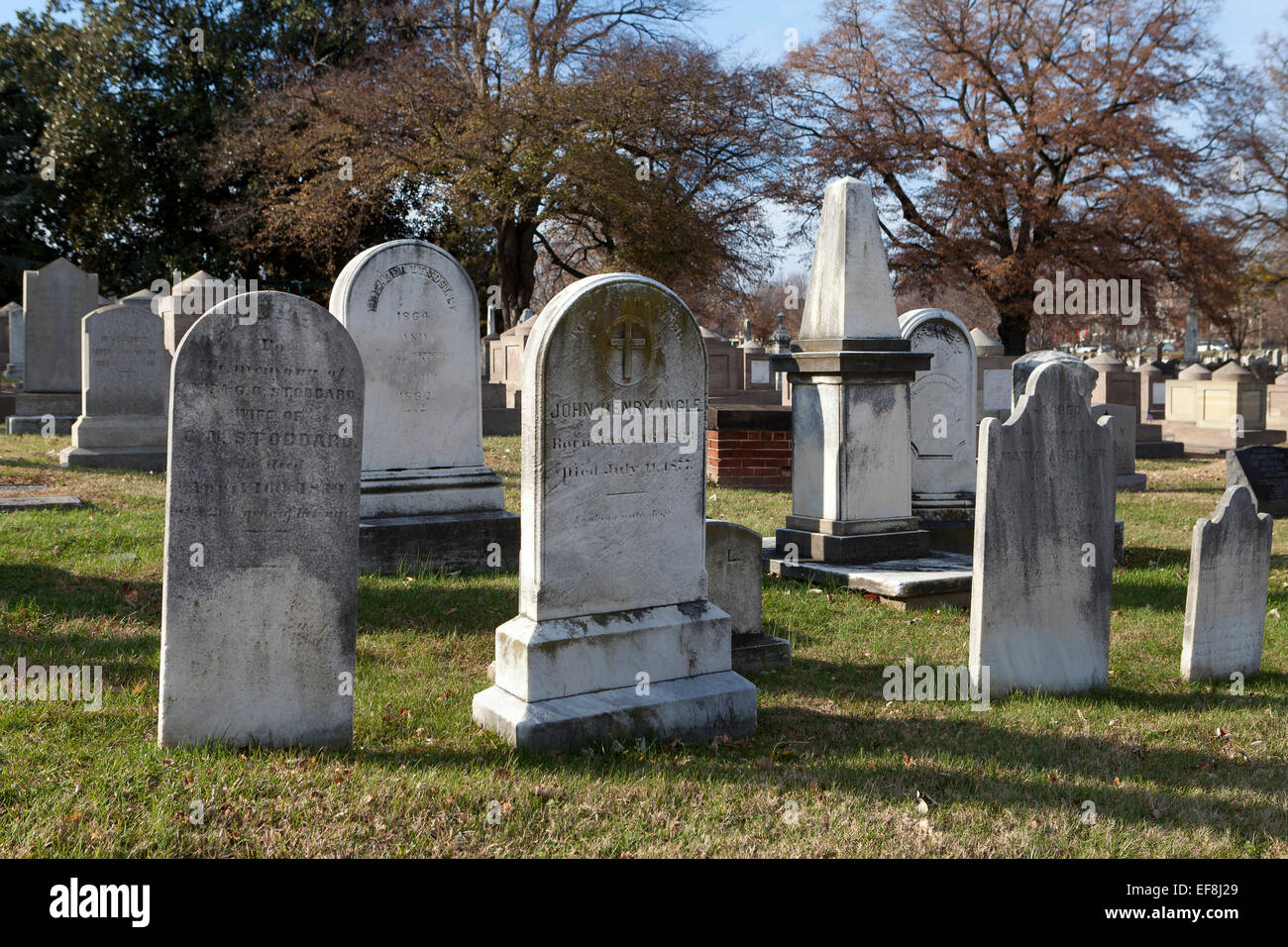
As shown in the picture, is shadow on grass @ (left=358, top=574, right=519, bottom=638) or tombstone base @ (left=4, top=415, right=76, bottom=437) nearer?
shadow on grass @ (left=358, top=574, right=519, bottom=638)

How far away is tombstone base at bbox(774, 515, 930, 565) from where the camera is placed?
8352mm

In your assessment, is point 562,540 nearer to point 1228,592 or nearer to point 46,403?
point 1228,592

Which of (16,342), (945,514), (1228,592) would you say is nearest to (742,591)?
(1228,592)

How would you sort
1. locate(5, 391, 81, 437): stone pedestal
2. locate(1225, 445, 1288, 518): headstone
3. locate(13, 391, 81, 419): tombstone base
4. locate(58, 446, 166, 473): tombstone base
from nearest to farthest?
locate(58, 446, 166, 473): tombstone base
locate(1225, 445, 1288, 518): headstone
locate(5, 391, 81, 437): stone pedestal
locate(13, 391, 81, 419): tombstone base

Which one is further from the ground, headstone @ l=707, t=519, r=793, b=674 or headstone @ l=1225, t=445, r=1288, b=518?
headstone @ l=1225, t=445, r=1288, b=518

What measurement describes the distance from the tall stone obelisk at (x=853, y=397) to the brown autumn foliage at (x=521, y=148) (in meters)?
17.1

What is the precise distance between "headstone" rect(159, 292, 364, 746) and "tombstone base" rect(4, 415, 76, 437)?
14.7 m

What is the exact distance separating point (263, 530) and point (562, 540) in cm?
124

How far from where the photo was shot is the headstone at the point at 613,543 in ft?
15.2

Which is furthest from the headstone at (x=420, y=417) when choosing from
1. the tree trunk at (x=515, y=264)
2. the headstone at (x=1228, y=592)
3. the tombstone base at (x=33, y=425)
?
the tree trunk at (x=515, y=264)

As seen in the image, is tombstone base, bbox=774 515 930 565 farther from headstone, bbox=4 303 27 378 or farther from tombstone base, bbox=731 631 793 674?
headstone, bbox=4 303 27 378

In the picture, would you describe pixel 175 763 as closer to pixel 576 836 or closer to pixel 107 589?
pixel 576 836

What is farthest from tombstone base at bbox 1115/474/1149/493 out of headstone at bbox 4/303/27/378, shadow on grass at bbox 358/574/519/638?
headstone at bbox 4/303/27/378

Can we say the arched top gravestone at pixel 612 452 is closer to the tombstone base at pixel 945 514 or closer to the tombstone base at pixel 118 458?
the tombstone base at pixel 945 514
